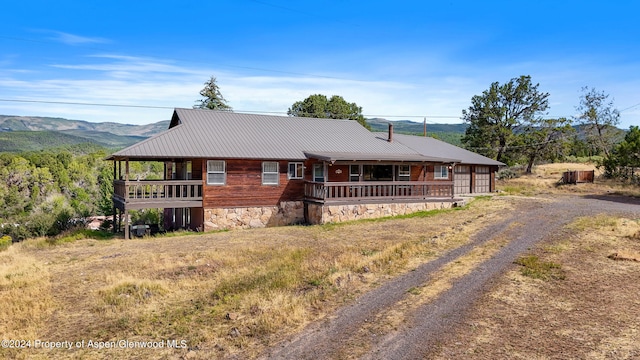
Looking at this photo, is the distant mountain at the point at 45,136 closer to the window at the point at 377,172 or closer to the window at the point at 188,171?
the window at the point at 377,172

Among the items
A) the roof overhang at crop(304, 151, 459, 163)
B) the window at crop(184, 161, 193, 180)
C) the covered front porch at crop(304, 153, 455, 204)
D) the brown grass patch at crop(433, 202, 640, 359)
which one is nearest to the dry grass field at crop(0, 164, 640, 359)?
the brown grass patch at crop(433, 202, 640, 359)

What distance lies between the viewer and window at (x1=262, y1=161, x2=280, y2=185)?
73.4ft

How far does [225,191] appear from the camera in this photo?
70.2 feet

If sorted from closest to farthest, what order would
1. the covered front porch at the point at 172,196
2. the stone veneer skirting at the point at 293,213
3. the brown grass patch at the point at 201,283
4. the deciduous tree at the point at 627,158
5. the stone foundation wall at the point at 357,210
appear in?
the brown grass patch at the point at 201,283, the covered front porch at the point at 172,196, the stone veneer skirting at the point at 293,213, the stone foundation wall at the point at 357,210, the deciduous tree at the point at 627,158

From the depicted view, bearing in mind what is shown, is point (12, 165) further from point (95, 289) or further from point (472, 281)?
point (472, 281)

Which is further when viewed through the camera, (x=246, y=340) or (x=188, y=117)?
(x=188, y=117)

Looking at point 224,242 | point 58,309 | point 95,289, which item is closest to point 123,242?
point 224,242

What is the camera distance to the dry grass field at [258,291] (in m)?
7.67

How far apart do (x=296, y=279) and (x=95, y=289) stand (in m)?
5.40

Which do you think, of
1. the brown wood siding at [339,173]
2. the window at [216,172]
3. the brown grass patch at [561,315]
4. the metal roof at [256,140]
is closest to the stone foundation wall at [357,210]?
the brown wood siding at [339,173]

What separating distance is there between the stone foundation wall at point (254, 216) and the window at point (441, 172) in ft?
36.8

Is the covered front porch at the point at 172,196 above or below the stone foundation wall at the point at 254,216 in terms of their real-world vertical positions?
above

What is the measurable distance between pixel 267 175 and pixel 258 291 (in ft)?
41.8

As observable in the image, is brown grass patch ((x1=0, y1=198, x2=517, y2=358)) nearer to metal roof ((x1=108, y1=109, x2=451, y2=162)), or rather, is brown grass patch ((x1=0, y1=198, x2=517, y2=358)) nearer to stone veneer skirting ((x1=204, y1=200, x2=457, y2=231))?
stone veneer skirting ((x1=204, y1=200, x2=457, y2=231))
